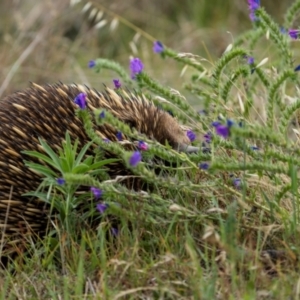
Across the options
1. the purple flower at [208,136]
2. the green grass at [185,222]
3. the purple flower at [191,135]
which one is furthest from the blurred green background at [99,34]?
the green grass at [185,222]

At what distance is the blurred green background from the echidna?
2.28 metres

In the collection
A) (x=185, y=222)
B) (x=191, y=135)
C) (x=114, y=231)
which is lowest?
(x=114, y=231)

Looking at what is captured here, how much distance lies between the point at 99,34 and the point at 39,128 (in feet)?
16.2

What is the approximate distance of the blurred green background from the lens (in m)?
6.63

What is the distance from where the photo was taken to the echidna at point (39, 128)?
3387 mm

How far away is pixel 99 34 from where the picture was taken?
324 inches

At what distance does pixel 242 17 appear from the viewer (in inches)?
322

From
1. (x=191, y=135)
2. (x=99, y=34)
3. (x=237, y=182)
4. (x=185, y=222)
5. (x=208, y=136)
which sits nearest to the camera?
(x=185, y=222)

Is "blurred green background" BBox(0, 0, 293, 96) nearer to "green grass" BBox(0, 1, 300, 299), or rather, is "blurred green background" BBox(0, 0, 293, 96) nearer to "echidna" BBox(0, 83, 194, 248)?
"echidna" BBox(0, 83, 194, 248)

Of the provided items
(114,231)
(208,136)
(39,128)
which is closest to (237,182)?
(208,136)

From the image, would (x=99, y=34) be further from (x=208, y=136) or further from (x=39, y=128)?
(x=208, y=136)

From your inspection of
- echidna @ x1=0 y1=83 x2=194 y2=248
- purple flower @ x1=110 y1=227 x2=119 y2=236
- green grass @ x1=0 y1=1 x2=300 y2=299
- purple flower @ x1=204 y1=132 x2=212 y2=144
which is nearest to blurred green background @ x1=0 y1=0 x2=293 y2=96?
echidna @ x1=0 y1=83 x2=194 y2=248

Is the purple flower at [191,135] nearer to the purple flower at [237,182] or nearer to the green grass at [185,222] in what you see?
the green grass at [185,222]

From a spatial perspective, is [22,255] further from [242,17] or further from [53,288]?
[242,17]
